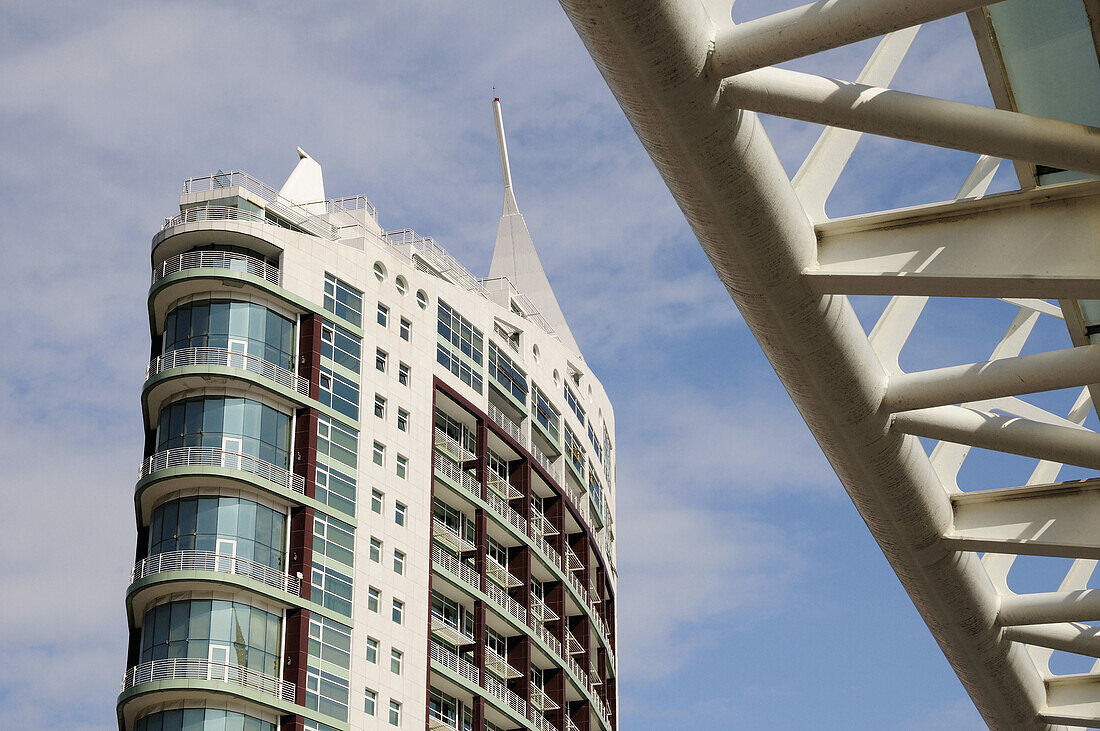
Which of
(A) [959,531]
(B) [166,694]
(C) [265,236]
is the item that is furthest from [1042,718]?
(C) [265,236]

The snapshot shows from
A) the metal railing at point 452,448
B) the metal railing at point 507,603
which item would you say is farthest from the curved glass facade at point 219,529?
the metal railing at point 507,603

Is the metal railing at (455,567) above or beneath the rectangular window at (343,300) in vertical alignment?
beneath

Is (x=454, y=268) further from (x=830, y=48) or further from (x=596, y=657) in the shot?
(x=830, y=48)

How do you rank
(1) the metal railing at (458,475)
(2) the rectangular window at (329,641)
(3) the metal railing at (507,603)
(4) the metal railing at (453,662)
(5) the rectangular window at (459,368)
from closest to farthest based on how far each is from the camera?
(2) the rectangular window at (329,641)
(4) the metal railing at (453,662)
(1) the metal railing at (458,475)
(5) the rectangular window at (459,368)
(3) the metal railing at (507,603)

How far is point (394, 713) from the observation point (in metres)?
62.1

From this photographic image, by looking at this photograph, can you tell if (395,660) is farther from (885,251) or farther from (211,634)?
(885,251)

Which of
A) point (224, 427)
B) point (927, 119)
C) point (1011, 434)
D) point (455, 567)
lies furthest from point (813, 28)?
point (455, 567)

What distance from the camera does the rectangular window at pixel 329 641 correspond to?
193 ft

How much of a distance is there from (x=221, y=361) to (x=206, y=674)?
41.3ft

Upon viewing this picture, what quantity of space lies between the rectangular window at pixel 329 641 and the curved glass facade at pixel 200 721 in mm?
3693

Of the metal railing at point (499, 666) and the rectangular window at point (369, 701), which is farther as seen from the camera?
the metal railing at point (499, 666)

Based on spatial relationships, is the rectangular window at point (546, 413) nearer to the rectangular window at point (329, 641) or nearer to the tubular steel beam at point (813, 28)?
the rectangular window at point (329, 641)

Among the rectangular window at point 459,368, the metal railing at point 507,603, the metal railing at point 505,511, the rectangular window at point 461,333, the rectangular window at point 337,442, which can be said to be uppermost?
the rectangular window at point 461,333

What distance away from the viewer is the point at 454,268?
77375 millimetres
